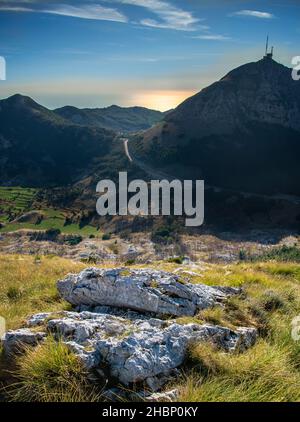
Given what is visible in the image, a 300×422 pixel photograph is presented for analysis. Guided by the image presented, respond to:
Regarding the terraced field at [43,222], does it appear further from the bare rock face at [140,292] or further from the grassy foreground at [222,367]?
the grassy foreground at [222,367]

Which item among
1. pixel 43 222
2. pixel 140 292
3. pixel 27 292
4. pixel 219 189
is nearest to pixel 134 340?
pixel 140 292

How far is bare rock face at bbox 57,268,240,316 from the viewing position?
781 cm

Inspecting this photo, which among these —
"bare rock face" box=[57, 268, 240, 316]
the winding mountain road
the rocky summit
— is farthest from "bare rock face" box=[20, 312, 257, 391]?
the winding mountain road

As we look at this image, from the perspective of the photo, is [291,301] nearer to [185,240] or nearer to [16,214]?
[185,240]

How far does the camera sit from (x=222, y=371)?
5.87 metres

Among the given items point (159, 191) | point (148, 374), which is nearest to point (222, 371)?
point (148, 374)

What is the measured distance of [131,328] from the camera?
666 centimetres

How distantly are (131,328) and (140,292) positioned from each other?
51.1 inches

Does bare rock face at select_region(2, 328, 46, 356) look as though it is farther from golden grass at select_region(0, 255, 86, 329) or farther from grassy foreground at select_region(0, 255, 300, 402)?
golden grass at select_region(0, 255, 86, 329)

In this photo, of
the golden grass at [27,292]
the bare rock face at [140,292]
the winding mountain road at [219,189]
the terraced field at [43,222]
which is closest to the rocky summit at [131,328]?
the bare rock face at [140,292]

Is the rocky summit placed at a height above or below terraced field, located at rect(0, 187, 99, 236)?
above

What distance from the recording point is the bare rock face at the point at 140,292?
781 centimetres

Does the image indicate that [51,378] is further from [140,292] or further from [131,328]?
[140,292]

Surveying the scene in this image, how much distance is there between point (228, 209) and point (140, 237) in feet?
124
